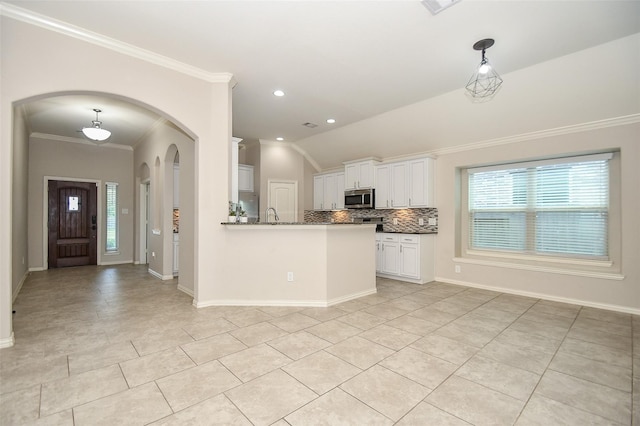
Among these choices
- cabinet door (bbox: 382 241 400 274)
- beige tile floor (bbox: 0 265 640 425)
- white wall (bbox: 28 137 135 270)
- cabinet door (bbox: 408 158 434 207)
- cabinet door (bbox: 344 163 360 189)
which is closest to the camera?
beige tile floor (bbox: 0 265 640 425)

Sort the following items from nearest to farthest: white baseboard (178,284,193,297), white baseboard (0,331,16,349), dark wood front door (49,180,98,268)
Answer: white baseboard (0,331,16,349) < white baseboard (178,284,193,297) < dark wood front door (49,180,98,268)

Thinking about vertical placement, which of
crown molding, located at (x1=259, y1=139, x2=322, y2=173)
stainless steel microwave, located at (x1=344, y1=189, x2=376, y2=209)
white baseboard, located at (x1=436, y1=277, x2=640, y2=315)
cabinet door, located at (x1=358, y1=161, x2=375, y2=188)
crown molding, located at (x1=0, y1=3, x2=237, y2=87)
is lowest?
white baseboard, located at (x1=436, y1=277, x2=640, y2=315)

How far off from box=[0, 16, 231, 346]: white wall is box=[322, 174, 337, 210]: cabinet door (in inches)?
152

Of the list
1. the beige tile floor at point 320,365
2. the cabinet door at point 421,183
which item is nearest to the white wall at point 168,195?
the beige tile floor at point 320,365

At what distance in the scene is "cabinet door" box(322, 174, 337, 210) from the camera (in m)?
7.48

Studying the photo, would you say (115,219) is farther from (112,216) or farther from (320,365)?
(320,365)

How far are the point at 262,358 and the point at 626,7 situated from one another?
4.47 m

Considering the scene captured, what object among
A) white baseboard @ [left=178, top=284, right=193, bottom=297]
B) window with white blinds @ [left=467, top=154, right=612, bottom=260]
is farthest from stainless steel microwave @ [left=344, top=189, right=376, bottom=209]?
white baseboard @ [left=178, top=284, right=193, bottom=297]

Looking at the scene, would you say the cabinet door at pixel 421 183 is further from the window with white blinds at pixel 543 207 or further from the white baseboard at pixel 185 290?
the white baseboard at pixel 185 290

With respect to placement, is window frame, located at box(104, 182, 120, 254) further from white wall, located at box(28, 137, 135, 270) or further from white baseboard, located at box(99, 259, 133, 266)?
white baseboard, located at box(99, 259, 133, 266)

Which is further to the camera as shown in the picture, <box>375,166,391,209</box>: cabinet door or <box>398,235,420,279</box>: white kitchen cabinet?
<box>375,166,391,209</box>: cabinet door

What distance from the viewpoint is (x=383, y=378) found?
2.22m

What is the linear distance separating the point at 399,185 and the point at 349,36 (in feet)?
11.5

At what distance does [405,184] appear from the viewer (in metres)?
5.98
